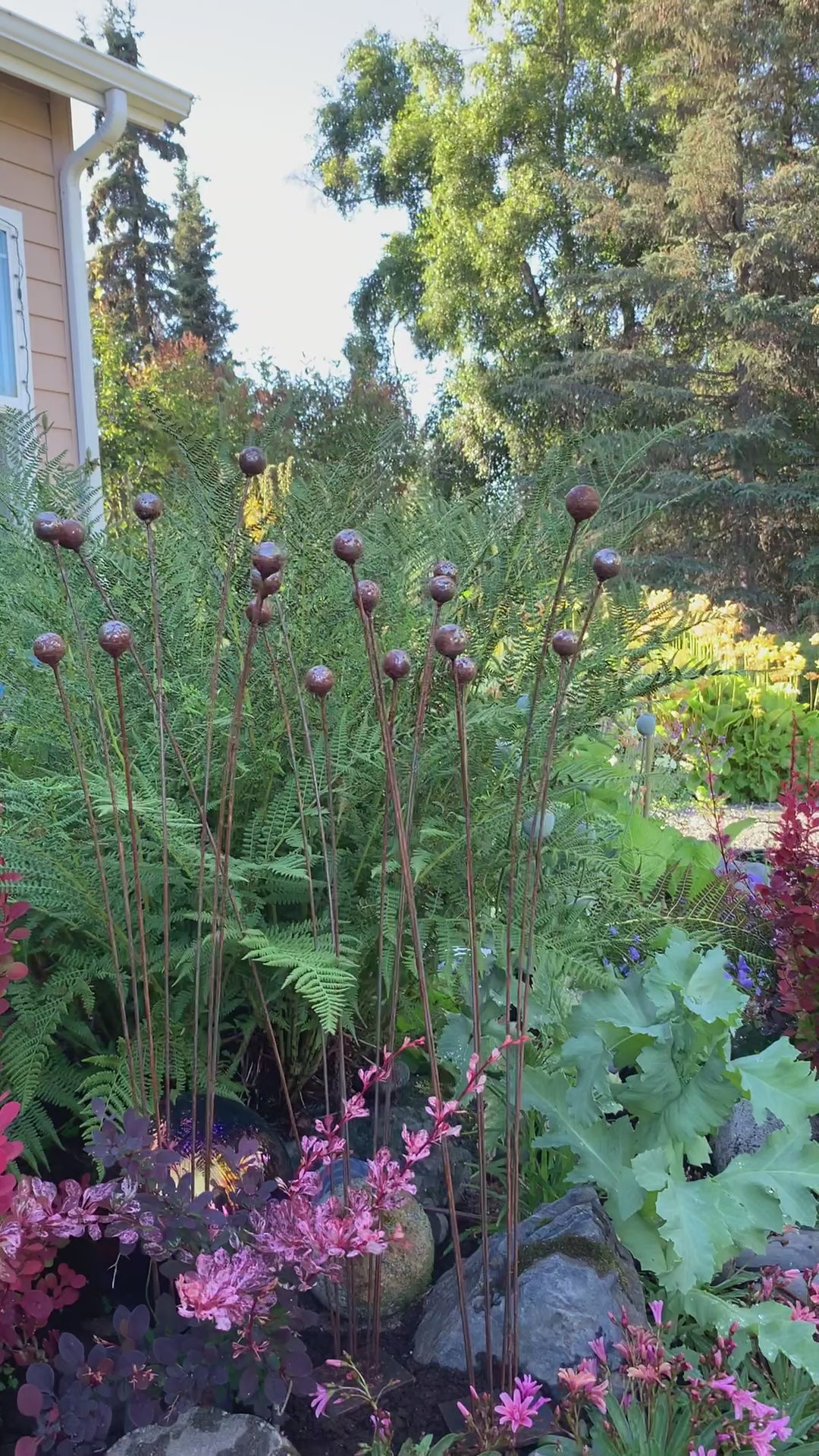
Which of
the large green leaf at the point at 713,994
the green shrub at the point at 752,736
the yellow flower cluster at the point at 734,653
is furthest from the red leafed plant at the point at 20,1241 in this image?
the yellow flower cluster at the point at 734,653

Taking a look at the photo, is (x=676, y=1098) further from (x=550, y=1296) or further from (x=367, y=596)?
(x=367, y=596)

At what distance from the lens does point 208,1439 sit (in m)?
0.94

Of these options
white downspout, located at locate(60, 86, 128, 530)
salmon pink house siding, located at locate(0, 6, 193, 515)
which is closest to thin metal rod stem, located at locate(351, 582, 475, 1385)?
salmon pink house siding, located at locate(0, 6, 193, 515)

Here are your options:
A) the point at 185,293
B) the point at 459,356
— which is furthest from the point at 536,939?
the point at 185,293

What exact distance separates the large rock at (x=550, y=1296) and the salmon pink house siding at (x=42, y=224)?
4535mm

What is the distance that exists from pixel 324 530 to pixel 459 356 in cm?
1838

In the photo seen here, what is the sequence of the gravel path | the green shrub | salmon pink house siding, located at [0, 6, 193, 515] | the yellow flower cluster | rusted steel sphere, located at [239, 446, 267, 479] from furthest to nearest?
the yellow flower cluster
the green shrub
salmon pink house siding, located at [0, 6, 193, 515]
the gravel path
rusted steel sphere, located at [239, 446, 267, 479]

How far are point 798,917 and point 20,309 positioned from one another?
474cm

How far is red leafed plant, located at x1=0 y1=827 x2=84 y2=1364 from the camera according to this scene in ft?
2.98

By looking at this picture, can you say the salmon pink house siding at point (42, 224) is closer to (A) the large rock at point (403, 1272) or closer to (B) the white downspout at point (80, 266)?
(B) the white downspout at point (80, 266)

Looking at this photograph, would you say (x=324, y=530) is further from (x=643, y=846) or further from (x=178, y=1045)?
(x=643, y=846)

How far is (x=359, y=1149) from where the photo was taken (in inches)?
58.4

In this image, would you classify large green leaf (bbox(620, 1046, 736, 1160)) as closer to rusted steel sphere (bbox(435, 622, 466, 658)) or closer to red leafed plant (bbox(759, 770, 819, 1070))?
red leafed plant (bbox(759, 770, 819, 1070))

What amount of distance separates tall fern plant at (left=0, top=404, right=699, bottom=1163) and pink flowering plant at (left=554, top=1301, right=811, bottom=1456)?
455 mm
